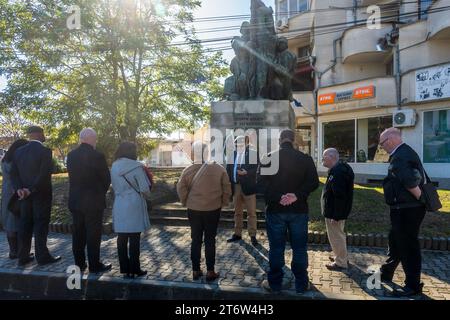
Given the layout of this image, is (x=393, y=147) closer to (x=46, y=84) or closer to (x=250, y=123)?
(x=250, y=123)

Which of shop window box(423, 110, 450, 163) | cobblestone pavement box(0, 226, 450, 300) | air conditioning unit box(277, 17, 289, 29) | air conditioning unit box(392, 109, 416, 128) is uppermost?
air conditioning unit box(277, 17, 289, 29)

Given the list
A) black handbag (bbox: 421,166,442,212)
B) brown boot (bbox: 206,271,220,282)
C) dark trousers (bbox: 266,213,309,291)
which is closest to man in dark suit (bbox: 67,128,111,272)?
brown boot (bbox: 206,271,220,282)

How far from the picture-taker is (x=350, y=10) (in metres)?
20.4

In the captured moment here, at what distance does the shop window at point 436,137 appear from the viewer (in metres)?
15.2

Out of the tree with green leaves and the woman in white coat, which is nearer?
the woman in white coat

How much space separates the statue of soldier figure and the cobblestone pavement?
15.4 feet

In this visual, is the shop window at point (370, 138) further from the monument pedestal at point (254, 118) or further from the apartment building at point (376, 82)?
the monument pedestal at point (254, 118)

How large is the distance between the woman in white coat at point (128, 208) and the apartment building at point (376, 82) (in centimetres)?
1426

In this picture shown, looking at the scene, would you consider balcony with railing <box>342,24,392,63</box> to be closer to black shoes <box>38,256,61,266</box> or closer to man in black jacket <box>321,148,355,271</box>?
man in black jacket <box>321,148,355,271</box>

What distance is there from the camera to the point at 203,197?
4.29 m

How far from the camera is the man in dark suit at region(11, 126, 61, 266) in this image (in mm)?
5090

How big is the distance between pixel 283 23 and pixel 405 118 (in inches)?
508
